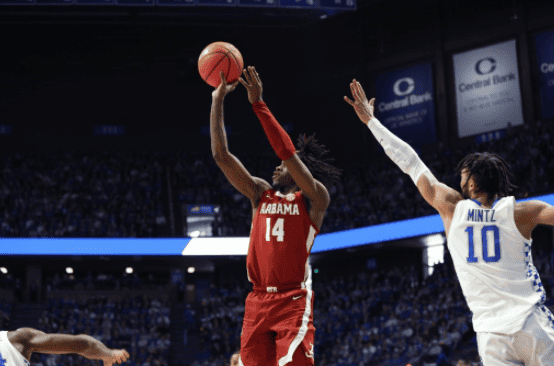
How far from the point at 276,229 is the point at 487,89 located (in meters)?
20.1

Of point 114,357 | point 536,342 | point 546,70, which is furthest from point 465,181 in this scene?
point 546,70

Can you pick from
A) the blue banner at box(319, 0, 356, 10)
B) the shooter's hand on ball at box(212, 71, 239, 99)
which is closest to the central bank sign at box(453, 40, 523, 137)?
the blue banner at box(319, 0, 356, 10)

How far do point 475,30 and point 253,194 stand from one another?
817 inches

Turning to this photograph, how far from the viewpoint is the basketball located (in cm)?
477

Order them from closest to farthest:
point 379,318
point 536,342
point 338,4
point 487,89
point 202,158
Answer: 1. point 536,342
2. point 379,318
3. point 338,4
4. point 487,89
5. point 202,158

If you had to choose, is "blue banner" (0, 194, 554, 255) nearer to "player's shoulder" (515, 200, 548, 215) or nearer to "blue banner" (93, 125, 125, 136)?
"blue banner" (93, 125, 125, 136)

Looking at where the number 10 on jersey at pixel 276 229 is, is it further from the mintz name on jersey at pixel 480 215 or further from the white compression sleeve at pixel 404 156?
the mintz name on jersey at pixel 480 215

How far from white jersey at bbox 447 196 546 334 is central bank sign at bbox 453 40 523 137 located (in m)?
19.7

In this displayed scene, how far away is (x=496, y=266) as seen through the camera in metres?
3.23

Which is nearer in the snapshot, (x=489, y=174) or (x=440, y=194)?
(x=489, y=174)

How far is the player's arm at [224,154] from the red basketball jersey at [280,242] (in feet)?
0.40

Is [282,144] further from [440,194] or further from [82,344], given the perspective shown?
[82,344]

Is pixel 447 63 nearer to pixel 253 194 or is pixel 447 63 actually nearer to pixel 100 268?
pixel 100 268

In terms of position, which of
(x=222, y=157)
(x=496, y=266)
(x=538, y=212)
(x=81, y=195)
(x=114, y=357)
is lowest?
(x=114, y=357)
